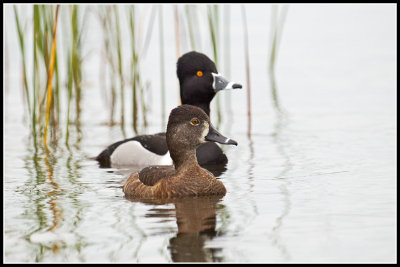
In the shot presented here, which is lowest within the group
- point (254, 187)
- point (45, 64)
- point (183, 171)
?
point (254, 187)

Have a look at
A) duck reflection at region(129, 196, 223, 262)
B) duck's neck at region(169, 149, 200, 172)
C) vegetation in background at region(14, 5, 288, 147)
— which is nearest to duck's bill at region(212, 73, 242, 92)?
vegetation in background at region(14, 5, 288, 147)

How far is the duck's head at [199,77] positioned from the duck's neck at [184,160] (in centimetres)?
267

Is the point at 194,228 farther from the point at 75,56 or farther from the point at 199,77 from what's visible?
the point at 75,56

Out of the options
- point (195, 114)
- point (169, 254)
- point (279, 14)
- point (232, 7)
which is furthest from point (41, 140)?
point (279, 14)

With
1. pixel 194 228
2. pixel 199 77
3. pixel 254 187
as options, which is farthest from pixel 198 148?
pixel 194 228

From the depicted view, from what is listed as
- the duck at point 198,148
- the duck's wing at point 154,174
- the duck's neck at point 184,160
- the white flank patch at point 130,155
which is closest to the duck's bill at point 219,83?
the duck at point 198,148

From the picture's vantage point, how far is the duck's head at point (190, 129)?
919 centimetres

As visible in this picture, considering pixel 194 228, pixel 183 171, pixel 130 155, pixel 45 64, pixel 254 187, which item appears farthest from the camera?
pixel 45 64

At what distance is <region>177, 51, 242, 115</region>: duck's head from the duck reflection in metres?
3.15

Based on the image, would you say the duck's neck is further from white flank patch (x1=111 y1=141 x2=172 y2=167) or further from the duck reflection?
white flank patch (x1=111 y1=141 x2=172 y2=167)

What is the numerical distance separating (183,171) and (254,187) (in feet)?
2.75

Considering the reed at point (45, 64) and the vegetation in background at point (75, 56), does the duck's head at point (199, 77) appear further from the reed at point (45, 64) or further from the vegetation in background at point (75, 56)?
the reed at point (45, 64)

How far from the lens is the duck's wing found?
9156 mm

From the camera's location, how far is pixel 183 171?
9.12 m
